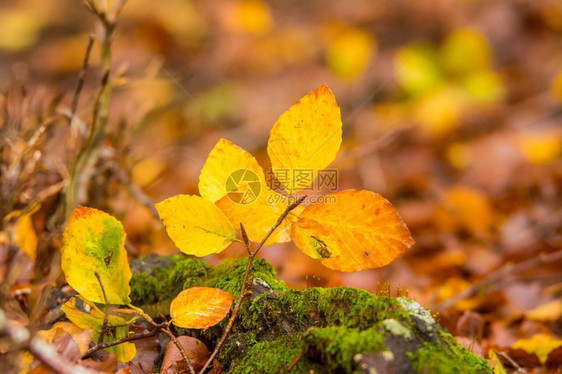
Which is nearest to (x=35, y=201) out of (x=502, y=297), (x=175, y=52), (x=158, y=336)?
(x=158, y=336)

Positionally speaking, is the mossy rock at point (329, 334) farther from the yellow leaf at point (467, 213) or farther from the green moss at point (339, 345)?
the yellow leaf at point (467, 213)

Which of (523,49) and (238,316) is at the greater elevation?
(238,316)

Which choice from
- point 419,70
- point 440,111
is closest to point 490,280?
point 440,111

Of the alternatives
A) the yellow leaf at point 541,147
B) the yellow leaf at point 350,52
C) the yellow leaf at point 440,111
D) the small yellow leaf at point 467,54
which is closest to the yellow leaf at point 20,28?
the yellow leaf at point 350,52

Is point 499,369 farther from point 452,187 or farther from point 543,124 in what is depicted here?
point 543,124

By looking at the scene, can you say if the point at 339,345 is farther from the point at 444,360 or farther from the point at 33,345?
the point at 33,345

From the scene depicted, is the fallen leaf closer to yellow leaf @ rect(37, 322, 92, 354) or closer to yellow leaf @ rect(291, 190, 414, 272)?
yellow leaf @ rect(37, 322, 92, 354)
